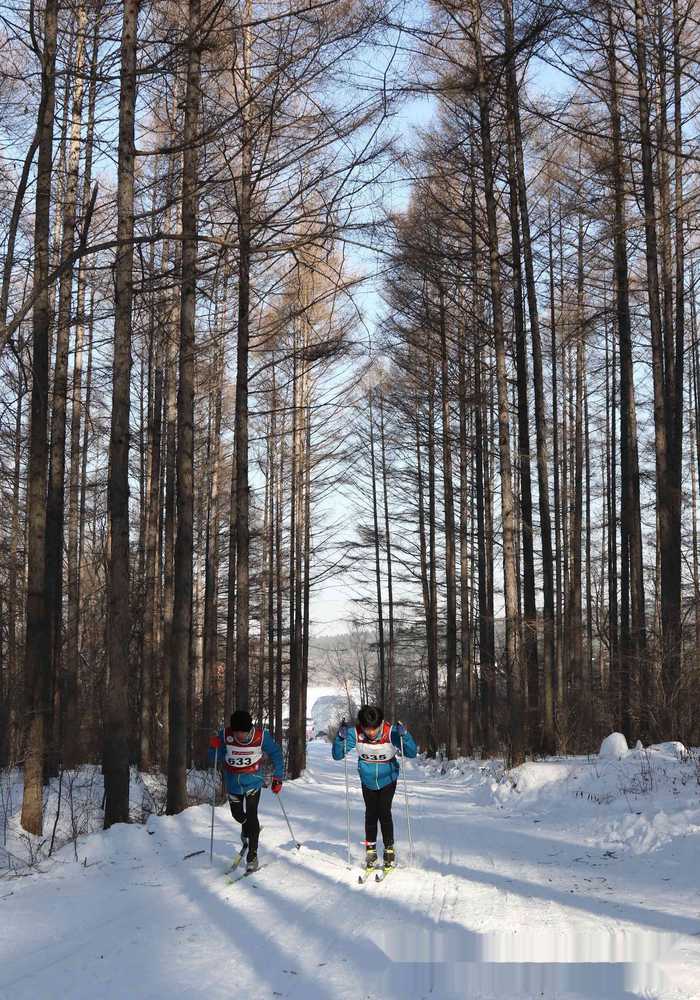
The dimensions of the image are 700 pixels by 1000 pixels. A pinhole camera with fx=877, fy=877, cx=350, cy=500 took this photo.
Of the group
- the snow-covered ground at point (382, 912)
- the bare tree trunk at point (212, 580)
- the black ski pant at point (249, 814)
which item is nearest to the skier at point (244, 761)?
the black ski pant at point (249, 814)

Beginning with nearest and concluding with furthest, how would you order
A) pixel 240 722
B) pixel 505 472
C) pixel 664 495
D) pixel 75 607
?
pixel 240 722
pixel 505 472
pixel 664 495
pixel 75 607

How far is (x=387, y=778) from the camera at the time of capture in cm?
869

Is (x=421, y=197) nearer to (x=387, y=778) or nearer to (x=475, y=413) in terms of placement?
(x=475, y=413)

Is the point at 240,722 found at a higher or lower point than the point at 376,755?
higher

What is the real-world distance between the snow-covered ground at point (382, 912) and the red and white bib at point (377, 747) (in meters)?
1.04

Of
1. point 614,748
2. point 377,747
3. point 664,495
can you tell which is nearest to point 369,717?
point 377,747

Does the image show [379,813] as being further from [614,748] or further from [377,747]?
[614,748]

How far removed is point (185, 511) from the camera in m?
12.9

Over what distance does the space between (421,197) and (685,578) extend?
31576mm

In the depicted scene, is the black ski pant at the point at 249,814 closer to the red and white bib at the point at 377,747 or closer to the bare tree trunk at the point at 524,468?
the red and white bib at the point at 377,747

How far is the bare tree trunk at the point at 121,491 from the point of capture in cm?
1033

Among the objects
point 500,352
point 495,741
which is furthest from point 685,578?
point 500,352

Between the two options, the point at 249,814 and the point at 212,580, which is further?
the point at 212,580

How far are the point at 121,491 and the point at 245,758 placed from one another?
371 centimetres
